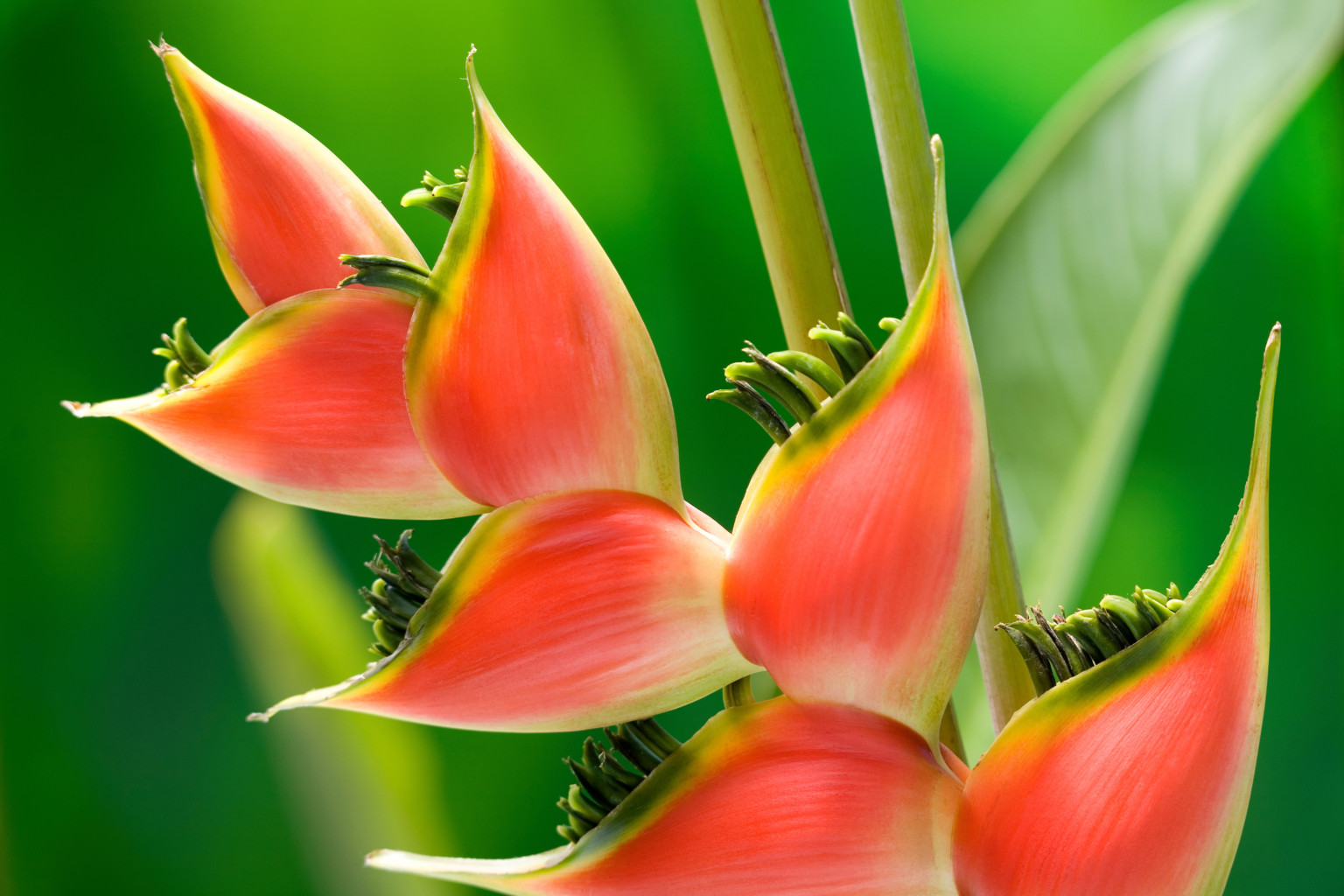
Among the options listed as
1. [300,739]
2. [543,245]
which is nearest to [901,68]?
[543,245]

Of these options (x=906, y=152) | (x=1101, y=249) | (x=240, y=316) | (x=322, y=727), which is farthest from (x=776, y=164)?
(x=240, y=316)

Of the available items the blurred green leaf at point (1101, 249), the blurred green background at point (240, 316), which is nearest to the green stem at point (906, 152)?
the blurred green leaf at point (1101, 249)

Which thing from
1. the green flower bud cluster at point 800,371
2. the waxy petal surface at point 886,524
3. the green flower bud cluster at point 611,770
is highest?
the green flower bud cluster at point 800,371

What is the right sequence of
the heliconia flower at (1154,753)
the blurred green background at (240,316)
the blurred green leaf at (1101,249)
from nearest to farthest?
the heliconia flower at (1154,753)
the blurred green leaf at (1101,249)
the blurred green background at (240,316)

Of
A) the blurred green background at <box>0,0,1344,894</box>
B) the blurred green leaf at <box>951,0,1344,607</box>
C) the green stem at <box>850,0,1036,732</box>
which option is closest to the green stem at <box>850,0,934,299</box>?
the green stem at <box>850,0,1036,732</box>

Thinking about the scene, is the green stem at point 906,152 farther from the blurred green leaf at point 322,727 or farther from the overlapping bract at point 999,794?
the blurred green leaf at point 322,727

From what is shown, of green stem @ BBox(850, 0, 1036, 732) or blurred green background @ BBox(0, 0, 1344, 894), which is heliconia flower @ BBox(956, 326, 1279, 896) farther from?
blurred green background @ BBox(0, 0, 1344, 894)

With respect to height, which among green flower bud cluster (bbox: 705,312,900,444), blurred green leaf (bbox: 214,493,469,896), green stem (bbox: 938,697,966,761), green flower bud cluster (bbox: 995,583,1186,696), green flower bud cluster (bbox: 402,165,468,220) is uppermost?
green flower bud cluster (bbox: 402,165,468,220)
